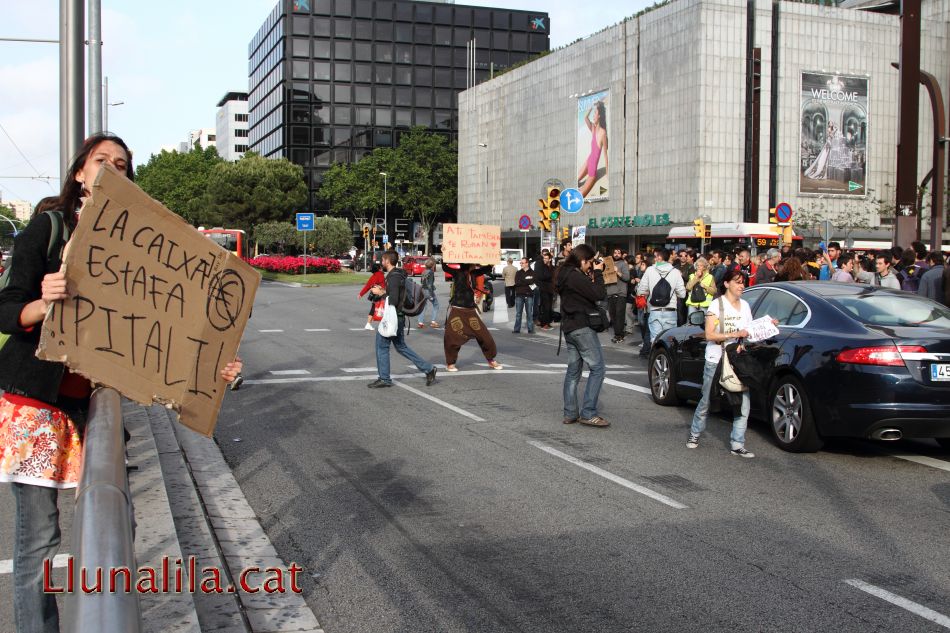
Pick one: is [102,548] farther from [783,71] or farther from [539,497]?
[783,71]

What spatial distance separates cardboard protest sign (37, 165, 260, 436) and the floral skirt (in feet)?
1.37

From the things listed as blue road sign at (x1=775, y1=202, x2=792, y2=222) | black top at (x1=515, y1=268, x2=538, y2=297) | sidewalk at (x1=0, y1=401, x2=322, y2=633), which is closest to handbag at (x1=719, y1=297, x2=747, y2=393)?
sidewalk at (x1=0, y1=401, x2=322, y2=633)

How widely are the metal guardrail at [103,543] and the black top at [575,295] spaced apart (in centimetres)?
760

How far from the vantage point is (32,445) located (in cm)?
317

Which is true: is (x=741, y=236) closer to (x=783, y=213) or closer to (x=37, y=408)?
(x=783, y=213)

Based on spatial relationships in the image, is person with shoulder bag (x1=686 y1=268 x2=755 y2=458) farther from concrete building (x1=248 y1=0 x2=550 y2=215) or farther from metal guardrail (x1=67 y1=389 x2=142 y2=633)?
concrete building (x1=248 y1=0 x2=550 y2=215)

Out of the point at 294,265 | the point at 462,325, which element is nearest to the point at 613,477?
the point at 462,325

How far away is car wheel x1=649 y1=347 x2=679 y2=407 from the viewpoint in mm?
11227

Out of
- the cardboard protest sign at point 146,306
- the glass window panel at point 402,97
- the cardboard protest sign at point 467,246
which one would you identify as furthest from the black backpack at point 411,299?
the glass window panel at point 402,97

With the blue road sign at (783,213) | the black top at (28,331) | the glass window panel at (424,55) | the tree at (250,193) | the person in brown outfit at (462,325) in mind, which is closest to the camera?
the black top at (28,331)

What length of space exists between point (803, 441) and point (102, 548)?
24.6 ft

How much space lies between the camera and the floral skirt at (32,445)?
315 cm

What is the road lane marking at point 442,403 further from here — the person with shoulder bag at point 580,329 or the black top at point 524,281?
the black top at point 524,281

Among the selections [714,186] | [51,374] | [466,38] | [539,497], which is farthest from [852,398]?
[466,38]
